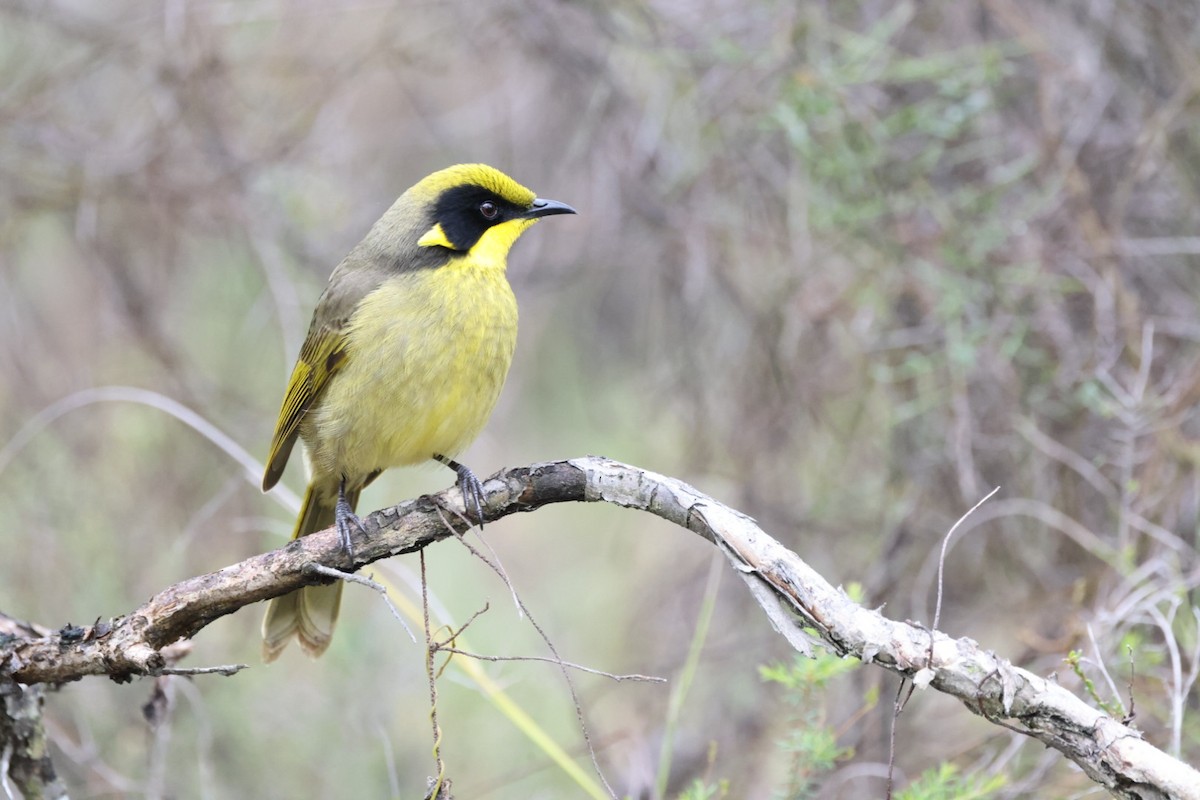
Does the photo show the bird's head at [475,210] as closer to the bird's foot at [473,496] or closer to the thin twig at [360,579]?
the bird's foot at [473,496]

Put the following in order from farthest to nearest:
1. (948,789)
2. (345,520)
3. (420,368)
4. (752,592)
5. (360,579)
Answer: (420,368)
(345,520)
(948,789)
(360,579)
(752,592)

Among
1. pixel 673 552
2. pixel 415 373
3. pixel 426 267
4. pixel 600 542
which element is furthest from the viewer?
pixel 600 542

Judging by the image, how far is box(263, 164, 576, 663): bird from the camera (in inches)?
150

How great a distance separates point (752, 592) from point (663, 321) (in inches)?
148

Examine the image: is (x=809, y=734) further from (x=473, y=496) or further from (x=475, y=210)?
(x=475, y=210)


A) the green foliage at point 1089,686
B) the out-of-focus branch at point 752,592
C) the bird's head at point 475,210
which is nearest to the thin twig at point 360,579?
the out-of-focus branch at point 752,592

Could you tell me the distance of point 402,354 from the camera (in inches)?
149

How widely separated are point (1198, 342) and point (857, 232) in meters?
1.30

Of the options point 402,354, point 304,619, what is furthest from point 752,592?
point 304,619

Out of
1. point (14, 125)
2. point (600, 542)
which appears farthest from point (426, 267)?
point (600, 542)

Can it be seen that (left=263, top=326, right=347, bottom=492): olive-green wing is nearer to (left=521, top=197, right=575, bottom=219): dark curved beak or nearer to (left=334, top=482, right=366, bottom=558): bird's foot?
(left=334, top=482, right=366, bottom=558): bird's foot

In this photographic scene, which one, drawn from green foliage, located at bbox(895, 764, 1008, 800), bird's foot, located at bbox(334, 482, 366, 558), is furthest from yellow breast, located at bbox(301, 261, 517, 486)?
green foliage, located at bbox(895, 764, 1008, 800)

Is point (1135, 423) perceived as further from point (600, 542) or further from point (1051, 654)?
point (600, 542)

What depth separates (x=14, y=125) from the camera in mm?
5617
